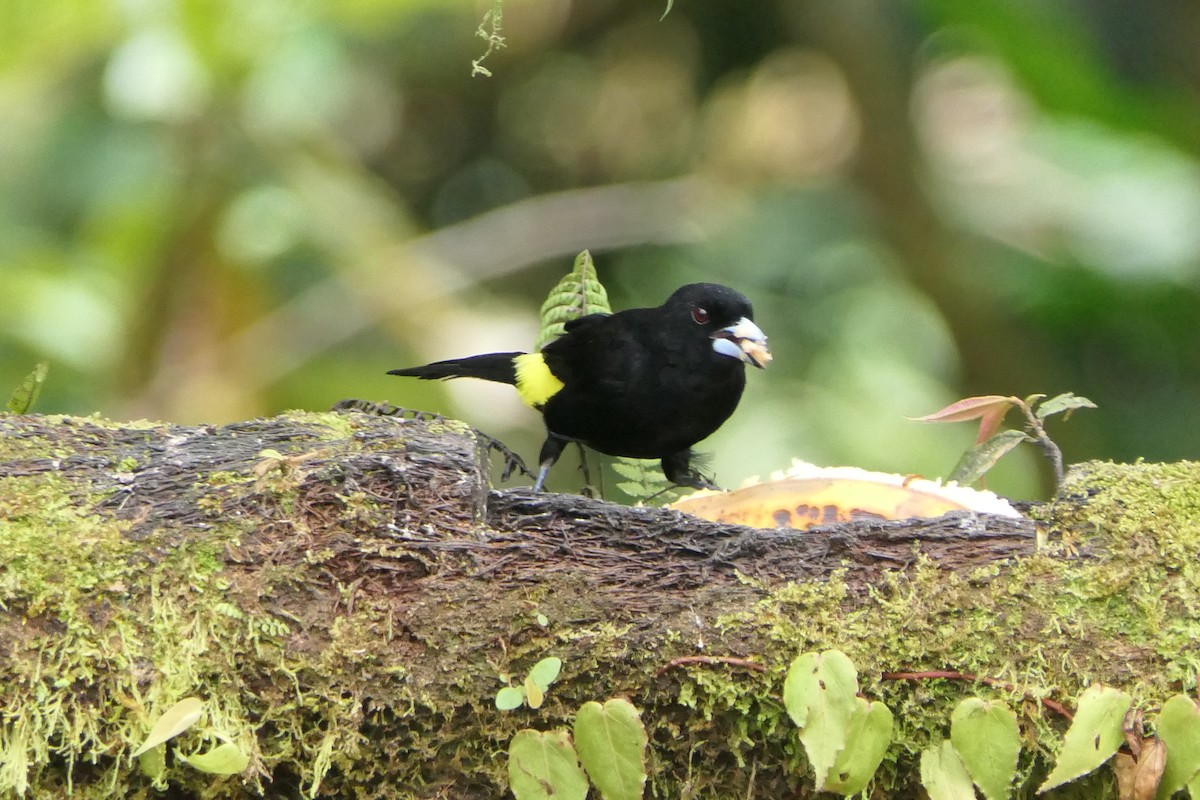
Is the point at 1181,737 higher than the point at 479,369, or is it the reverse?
the point at 479,369

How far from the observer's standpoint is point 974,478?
2236mm

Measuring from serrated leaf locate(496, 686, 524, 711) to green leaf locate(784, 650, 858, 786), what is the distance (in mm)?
329

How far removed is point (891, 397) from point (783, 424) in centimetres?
60

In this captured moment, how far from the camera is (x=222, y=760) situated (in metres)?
1.54

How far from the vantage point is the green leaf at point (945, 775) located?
5.31ft

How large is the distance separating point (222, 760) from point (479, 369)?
7.61ft

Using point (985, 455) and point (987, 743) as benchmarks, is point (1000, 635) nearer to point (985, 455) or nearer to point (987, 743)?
point (987, 743)

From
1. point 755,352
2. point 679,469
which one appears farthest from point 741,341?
point 679,469

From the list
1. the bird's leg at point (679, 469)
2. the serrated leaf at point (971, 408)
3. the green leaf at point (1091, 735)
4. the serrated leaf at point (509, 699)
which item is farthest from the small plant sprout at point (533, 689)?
the bird's leg at point (679, 469)

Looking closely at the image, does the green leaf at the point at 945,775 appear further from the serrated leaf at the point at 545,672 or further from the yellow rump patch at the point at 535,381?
the yellow rump patch at the point at 535,381

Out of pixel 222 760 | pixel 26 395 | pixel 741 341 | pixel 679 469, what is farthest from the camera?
pixel 679 469

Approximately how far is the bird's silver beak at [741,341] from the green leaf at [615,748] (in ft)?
5.50

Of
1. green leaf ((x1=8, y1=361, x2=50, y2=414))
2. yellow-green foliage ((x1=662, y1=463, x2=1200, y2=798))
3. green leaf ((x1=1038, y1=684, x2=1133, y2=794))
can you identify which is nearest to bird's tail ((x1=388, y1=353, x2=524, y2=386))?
green leaf ((x1=8, y1=361, x2=50, y2=414))

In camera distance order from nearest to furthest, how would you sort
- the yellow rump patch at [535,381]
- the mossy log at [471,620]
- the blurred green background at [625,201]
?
the mossy log at [471,620]
the yellow rump patch at [535,381]
the blurred green background at [625,201]
